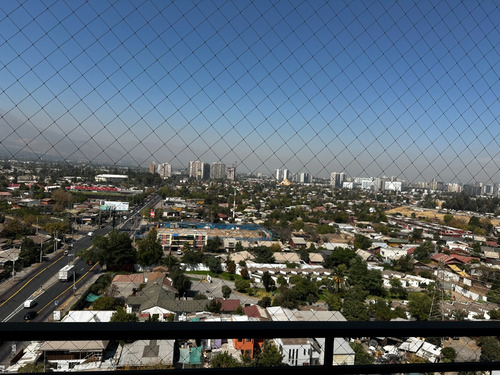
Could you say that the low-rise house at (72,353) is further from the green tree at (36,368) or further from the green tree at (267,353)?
the green tree at (267,353)

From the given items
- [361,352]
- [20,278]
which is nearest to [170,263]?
[20,278]

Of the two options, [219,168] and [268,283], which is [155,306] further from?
[268,283]

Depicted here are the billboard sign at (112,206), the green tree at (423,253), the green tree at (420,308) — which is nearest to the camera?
the green tree at (420,308)

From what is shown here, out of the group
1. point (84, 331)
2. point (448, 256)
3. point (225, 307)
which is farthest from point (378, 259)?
point (84, 331)

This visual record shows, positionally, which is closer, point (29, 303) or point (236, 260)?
point (29, 303)

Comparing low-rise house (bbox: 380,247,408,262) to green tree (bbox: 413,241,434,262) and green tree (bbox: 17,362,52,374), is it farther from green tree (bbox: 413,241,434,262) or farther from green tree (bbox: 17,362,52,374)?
green tree (bbox: 17,362,52,374)

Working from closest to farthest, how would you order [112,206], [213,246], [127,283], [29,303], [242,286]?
[29,303] < [127,283] < [242,286] < [112,206] < [213,246]

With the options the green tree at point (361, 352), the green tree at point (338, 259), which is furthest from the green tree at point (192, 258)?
the green tree at point (361, 352)
